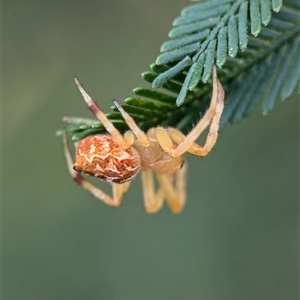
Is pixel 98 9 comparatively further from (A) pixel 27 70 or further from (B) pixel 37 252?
(B) pixel 37 252

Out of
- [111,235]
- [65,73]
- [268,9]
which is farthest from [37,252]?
[268,9]

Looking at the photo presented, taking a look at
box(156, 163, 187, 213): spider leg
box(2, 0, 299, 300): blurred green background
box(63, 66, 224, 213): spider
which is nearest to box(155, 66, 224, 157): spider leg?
box(63, 66, 224, 213): spider

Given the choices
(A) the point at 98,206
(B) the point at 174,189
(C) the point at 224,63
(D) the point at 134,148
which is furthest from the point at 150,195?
(A) the point at 98,206

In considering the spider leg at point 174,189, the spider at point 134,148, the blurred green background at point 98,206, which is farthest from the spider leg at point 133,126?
the blurred green background at point 98,206

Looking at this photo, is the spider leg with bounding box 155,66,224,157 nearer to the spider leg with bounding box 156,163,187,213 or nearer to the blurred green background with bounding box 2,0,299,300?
the spider leg with bounding box 156,163,187,213

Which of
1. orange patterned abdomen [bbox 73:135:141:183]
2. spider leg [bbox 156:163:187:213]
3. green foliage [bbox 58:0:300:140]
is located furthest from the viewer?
spider leg [bbox 156:163:187:213]

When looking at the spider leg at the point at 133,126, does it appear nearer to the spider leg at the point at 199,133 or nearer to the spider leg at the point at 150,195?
the spider leg at the point at 199,133

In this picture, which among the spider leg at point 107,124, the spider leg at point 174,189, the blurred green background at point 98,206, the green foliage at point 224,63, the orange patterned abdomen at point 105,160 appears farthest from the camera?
the blurred green background at point 98,206
